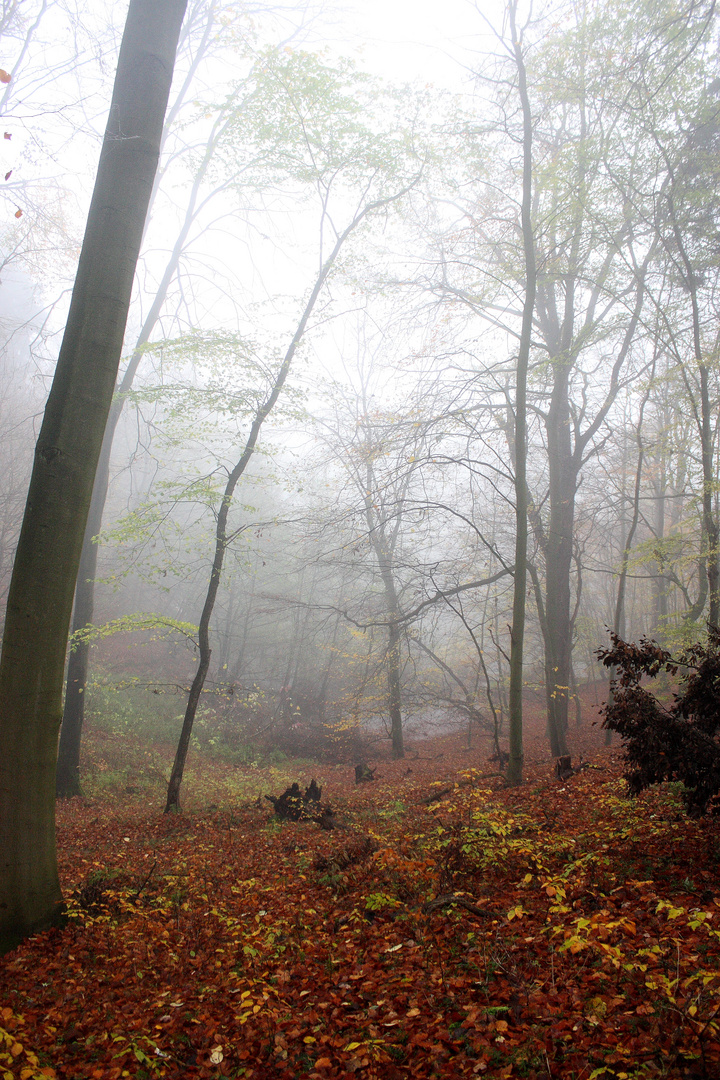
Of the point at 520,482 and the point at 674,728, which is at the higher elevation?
the point at 520,482

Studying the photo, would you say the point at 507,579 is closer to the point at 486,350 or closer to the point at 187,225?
the point at 486,350

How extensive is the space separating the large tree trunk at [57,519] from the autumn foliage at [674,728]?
419 centimetres

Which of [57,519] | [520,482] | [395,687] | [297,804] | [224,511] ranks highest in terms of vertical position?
[520,482]

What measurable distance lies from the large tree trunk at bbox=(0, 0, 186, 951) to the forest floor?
681 mm

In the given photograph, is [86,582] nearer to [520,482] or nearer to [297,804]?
[297,804]

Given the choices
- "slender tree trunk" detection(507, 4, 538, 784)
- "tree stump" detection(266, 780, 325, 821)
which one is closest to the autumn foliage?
"slender tree trunk" detection(507, 4, 538, 784)

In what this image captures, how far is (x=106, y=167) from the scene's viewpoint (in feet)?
14.5

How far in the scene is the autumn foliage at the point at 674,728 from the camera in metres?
3.85

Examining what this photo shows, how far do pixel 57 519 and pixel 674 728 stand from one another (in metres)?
4.73

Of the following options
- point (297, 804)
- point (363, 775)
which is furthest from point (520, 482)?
point (363, 775)

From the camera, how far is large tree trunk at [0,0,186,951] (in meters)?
3.72

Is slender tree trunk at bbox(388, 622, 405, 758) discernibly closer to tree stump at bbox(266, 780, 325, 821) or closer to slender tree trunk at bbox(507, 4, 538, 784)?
slender tree trunk at bbox(507, 4, 538, 784)

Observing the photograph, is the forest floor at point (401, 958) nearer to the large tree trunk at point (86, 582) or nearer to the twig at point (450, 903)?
the twig at point (450, 903)

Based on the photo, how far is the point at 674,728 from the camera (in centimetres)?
399
